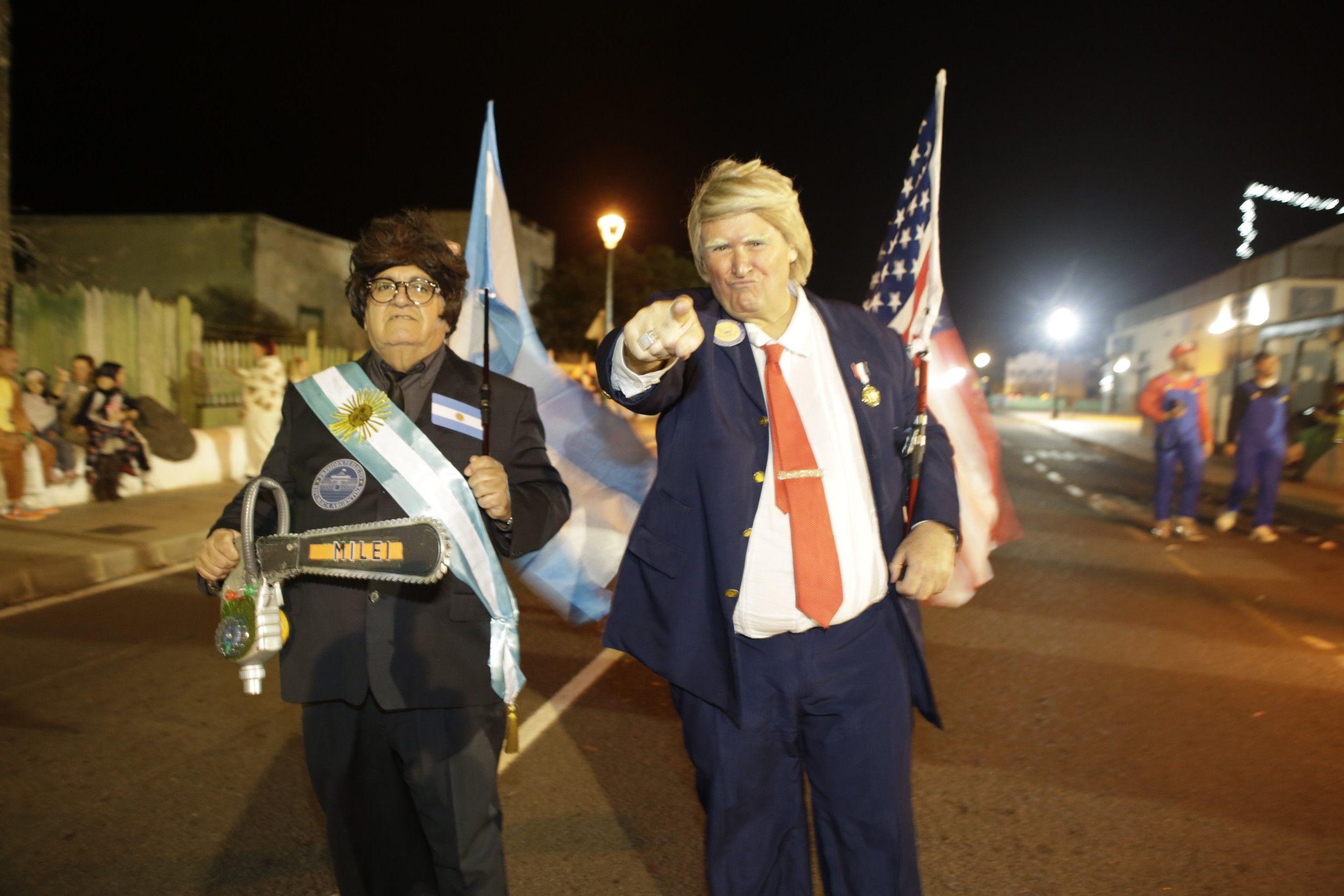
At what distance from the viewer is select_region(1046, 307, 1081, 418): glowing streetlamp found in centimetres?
4838

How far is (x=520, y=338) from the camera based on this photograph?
385cm

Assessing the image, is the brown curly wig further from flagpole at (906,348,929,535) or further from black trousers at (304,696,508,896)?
flagpole at (906,348,929,535)

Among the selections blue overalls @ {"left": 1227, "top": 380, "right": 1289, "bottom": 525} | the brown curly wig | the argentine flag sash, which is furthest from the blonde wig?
blue overalls @ {"left": 1227, "top": 380, "right": 1289, "bottom": 525}

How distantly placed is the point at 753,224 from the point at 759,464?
54 cm

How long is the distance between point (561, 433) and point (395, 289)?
142cm

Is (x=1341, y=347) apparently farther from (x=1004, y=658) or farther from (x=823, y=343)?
(x=823, y=343)

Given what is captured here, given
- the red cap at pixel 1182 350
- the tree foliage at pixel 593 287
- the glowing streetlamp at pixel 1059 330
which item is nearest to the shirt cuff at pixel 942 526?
the red cap at pixel 1182 350

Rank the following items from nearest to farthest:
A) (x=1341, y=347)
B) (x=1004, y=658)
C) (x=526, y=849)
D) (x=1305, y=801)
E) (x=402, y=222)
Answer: (x=402, y=222) < (x=526, y=849) < (x=1305, y=801) < (x=1004, y=658) < (x=1341, y=347)

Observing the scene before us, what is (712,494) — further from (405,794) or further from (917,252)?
(917,252)

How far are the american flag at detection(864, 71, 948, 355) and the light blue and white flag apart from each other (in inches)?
47.8

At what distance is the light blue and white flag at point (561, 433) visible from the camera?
3.39 m

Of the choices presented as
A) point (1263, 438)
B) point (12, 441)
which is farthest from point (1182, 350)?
point (12, 441)

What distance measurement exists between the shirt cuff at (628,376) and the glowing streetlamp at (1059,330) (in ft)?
140

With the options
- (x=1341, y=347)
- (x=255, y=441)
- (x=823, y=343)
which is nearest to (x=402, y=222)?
(x=823, y=343)
